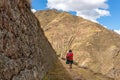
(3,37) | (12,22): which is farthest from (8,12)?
(3,37)

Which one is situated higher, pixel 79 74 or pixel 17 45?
pixel 17 45

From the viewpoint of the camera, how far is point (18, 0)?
64.6ft

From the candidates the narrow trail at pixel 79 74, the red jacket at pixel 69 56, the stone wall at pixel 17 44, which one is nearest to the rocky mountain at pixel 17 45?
the stone wall at pixel 17 44

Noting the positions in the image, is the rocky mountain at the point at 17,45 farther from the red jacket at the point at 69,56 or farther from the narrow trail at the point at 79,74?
the red jacket at the point at 69,56

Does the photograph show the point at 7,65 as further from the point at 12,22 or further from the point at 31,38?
the point at 31,38

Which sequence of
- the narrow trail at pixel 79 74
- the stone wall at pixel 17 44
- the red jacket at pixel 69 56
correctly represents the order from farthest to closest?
the red jacket at pixel 69 56
the narrow trail at pixel 79 74
the stone wall at pixel 17 44

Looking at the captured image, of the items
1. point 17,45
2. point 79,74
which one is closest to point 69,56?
point 79,74

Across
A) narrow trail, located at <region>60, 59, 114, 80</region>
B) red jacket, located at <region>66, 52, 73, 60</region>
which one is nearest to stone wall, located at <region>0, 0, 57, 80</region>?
narrow trail, located at <region>60, 59, 114, 80</region>

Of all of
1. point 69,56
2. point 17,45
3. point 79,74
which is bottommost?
point 79,74

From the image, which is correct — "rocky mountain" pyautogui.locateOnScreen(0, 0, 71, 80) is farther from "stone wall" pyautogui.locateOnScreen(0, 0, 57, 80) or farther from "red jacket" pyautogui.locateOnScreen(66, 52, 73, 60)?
"red jacket" pyautogui.locateOnScreen(66, 52, 73, 60)

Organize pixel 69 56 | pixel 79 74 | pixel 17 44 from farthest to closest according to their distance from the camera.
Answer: pixel 79 74 → pixel 69 56 → pixel 17 44

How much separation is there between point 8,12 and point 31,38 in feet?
18.1

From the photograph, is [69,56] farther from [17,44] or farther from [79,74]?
[17,44]

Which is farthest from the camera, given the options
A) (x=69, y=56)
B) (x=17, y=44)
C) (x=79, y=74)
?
(x=79, y=74)
